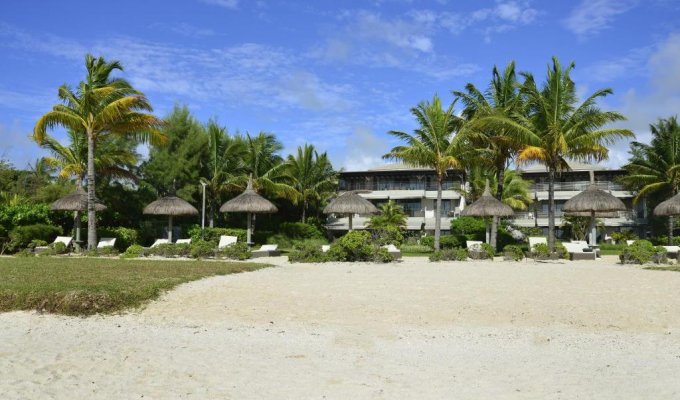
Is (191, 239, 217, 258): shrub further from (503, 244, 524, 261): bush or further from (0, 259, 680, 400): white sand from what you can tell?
(503, 244, 524, 261): bush

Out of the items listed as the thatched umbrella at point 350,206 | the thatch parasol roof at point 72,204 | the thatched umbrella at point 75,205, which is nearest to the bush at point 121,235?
the thatched umbrella at point 75,205

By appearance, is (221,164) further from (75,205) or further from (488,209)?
(488,209)

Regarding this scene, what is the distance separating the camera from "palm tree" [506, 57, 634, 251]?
22812mm

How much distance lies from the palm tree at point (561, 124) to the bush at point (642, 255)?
3.71m

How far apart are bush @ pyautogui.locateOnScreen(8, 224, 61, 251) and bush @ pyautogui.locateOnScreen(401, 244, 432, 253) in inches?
627

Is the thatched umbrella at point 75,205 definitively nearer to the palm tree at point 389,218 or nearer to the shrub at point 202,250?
the shrub at point 202,250

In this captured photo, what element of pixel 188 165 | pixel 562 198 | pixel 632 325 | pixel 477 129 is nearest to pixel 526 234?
pixel 562 198

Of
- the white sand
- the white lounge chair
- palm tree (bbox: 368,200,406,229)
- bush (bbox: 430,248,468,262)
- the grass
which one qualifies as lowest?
the white sand

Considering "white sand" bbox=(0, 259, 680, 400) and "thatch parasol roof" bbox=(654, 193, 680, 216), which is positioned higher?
"thatch parasol roof" bbox=(654, 193, 680, 216)

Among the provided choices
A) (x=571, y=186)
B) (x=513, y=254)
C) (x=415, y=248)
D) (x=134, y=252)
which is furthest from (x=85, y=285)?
(x=571, y=186)

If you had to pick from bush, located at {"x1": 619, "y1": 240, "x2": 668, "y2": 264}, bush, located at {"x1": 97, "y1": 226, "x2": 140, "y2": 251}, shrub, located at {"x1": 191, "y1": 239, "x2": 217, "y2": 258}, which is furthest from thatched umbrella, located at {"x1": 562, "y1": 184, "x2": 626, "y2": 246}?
bush, located at {"x1": 97, "y1": 226, "x2": 140, "y2": 251}

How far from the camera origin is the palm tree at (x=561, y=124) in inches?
898

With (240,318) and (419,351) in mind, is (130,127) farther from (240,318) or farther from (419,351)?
(419,351)

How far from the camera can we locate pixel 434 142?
2536 centimetres
